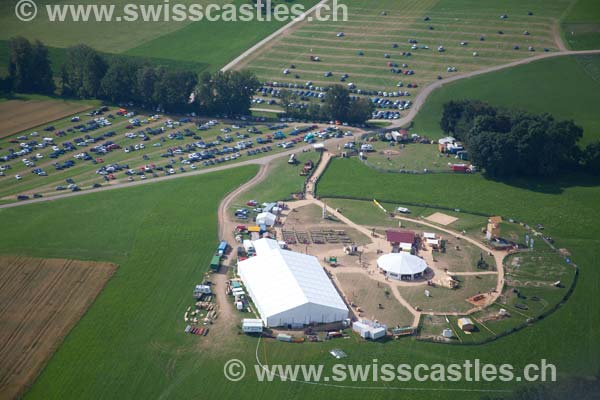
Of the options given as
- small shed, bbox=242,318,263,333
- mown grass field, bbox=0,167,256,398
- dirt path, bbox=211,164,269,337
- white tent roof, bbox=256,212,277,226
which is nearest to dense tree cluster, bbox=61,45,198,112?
mown grass field, bbox=0,167,256,398

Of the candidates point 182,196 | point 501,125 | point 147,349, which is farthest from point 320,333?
point 501,125

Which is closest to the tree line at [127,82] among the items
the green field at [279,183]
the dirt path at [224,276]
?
the green field at [279,183]

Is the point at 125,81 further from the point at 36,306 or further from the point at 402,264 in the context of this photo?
the point at 402,264

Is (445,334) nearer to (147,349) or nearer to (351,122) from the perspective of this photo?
(147,349)

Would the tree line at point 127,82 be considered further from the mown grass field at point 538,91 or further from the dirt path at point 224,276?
the mown grass field at point 538,91

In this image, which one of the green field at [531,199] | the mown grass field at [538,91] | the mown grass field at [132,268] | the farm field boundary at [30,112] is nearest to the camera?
the mown grass field at [132,268]

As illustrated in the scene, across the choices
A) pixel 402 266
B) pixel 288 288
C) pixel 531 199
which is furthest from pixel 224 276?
pixel 531 199
